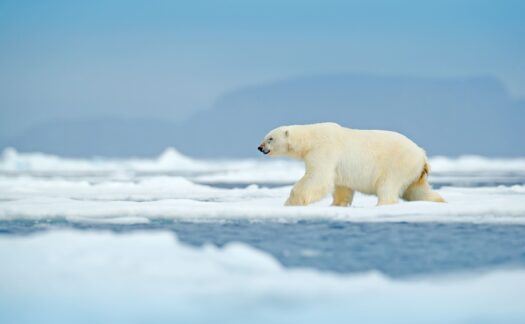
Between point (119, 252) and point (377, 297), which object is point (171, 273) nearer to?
point (119, 252)

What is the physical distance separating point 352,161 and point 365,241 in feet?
8.35

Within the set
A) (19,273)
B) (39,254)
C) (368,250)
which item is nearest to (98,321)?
(19,273)

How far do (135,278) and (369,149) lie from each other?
4742 mm

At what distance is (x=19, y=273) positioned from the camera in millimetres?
4691

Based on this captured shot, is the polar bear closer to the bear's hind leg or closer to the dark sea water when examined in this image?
the bear's hind leg

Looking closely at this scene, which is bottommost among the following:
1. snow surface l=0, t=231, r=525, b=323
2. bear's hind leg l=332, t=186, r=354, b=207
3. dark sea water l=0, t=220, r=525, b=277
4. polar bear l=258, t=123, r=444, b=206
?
snow surface l=0, t=231, r=525, b=323

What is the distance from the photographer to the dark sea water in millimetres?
5195

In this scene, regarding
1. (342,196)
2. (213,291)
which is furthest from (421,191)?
(213,291)

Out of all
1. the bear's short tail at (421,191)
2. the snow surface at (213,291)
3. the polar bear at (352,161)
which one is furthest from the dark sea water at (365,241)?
the bear's short tail at (421,191)

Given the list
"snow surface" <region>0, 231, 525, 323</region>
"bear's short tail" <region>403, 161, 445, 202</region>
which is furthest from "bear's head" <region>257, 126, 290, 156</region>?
"snow surface" <region>0, 231, 525, 323</region>

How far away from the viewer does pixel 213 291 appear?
4.23 metres

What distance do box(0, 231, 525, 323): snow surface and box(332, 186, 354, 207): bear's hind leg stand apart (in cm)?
417

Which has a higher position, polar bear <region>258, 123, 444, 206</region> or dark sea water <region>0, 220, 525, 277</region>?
polar bear <region>258, 123, 444, 206</region>

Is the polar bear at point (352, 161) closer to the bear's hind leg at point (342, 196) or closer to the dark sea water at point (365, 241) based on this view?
the bear's hind leg at point (342, 196)
